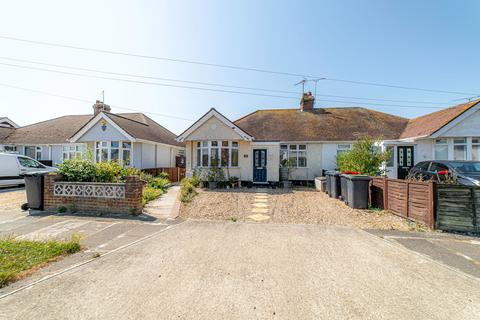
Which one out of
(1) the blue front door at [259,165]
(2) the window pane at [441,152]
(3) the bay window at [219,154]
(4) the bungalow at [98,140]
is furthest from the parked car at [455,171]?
(4) the bungalow at [98,140]

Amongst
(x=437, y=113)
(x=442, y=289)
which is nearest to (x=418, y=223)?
(x=442, y=289)

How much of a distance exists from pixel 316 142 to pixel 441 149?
7532 mm

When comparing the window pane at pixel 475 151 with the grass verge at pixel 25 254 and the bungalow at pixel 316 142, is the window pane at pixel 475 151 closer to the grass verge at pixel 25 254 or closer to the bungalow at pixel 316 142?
the bungalow at pixel 316 142

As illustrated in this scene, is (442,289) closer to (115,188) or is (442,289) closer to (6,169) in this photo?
(115,188)

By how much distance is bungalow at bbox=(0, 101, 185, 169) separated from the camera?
49.3ft

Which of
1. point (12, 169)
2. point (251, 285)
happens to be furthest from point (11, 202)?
point (251, 285)

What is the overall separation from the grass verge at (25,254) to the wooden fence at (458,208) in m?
9.35

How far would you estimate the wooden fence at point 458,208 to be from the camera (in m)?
5.82

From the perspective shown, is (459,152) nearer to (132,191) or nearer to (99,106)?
(132,191)

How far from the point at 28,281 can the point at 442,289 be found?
626cm

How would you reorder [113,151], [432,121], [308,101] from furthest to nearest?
[308,101]
[113,151]
[432,121]

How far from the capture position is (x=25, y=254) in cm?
390

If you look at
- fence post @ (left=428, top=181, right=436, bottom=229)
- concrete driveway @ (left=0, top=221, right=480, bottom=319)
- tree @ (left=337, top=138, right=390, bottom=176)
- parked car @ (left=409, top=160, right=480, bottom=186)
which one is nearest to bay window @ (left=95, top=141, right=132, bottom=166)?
concrete driveway @ (left=0, top=221, right=480, bottom=319)

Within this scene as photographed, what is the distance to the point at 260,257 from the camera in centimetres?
408
